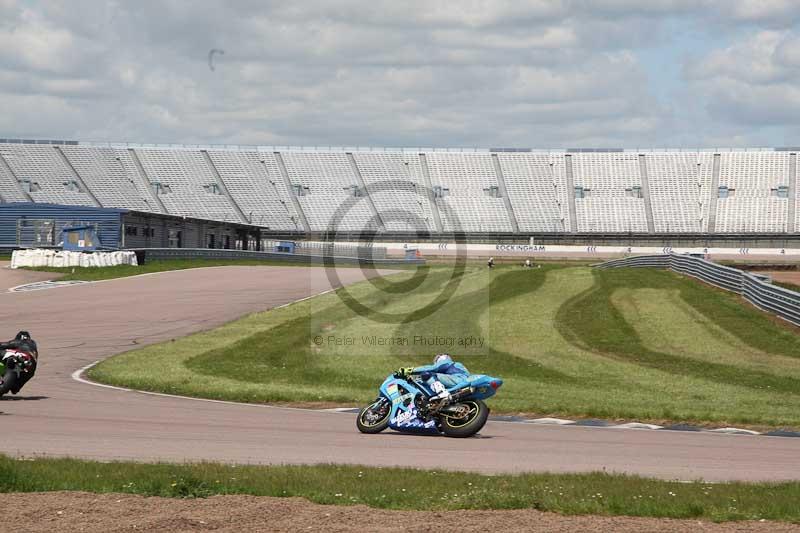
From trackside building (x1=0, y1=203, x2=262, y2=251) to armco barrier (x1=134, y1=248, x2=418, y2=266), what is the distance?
351 cm

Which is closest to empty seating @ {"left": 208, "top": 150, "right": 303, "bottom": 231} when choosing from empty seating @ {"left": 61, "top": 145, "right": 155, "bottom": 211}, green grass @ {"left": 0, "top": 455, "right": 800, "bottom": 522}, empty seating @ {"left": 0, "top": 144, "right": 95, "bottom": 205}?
empty seating @ {"left": 61, "top": 145, "right": 155, "bottom": 211}

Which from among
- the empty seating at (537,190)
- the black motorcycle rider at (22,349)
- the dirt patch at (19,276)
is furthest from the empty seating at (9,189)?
the black motorcycle rider at (22,349)

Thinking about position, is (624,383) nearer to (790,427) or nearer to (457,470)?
(790,427)

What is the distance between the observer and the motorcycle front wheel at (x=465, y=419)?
14320 millimetres

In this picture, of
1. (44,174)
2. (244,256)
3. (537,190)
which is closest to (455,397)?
(244,256)

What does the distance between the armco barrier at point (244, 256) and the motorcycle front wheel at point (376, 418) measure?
48174 millimetres

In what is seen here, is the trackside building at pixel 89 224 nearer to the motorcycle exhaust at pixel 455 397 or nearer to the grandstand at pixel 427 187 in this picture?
the grandstand at pixel 427 187

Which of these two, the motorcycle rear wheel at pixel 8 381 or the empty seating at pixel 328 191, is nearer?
the motorcycle rear wheel at pixel 8 381

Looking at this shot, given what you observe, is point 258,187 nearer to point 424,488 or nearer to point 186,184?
point 186,184

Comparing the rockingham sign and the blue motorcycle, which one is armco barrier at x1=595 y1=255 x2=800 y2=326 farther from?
the rockingham sign

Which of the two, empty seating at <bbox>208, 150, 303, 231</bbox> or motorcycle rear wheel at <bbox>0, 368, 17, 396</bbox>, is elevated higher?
empty seating at <bbox>208, 150, 303, 231</bbox>

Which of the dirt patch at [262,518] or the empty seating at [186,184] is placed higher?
the empty seating at [186,184]

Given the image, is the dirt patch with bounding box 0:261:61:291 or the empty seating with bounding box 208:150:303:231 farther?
the empty seating with bounding box 208:150:303:231

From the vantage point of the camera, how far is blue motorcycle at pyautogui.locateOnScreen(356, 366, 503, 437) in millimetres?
14305
